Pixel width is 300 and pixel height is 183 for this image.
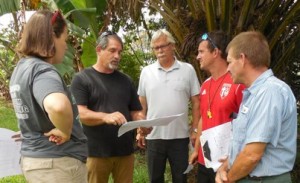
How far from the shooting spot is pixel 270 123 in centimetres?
221

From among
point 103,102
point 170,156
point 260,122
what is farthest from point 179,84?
point 260,122

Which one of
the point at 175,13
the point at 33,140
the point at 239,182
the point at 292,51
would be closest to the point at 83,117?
the point at 33,140

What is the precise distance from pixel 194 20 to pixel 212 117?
190 cm

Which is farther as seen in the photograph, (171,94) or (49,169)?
(171,94)

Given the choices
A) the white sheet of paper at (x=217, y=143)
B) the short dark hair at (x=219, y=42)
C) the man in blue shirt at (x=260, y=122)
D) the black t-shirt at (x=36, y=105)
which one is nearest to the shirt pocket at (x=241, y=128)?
the man in blue shirt at (x=260, y=122)

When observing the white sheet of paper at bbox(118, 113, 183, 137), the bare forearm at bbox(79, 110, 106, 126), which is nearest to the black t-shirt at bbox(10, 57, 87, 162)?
the white sheet of paper at bbox(118, 113, 183, 137)

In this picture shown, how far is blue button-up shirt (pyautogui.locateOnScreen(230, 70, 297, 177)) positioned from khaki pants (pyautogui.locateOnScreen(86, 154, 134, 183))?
160 cm

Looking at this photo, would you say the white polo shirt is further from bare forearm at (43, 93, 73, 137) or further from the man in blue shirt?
bare forearm at (43, 93, 73, 137)

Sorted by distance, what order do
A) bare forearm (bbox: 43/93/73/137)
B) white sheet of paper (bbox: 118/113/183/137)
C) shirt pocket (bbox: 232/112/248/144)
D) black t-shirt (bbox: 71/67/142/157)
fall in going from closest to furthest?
1. bare forearm (bbox: 43/93/73/137)
2. shirt pocket (bbox: 232/112/248/144)
3. white sheet of paper (bbox: 118/113/183/137)
4. black t-shirt (bbox: 71/67/142/157)

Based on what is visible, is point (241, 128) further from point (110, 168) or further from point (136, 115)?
point (110, 168)

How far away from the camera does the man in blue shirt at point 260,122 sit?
7.33ft

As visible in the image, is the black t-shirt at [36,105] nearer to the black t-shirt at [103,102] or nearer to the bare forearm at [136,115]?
the black t-shirt at [103,102]

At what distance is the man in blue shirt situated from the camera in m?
2.23

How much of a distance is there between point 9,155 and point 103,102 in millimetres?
976
